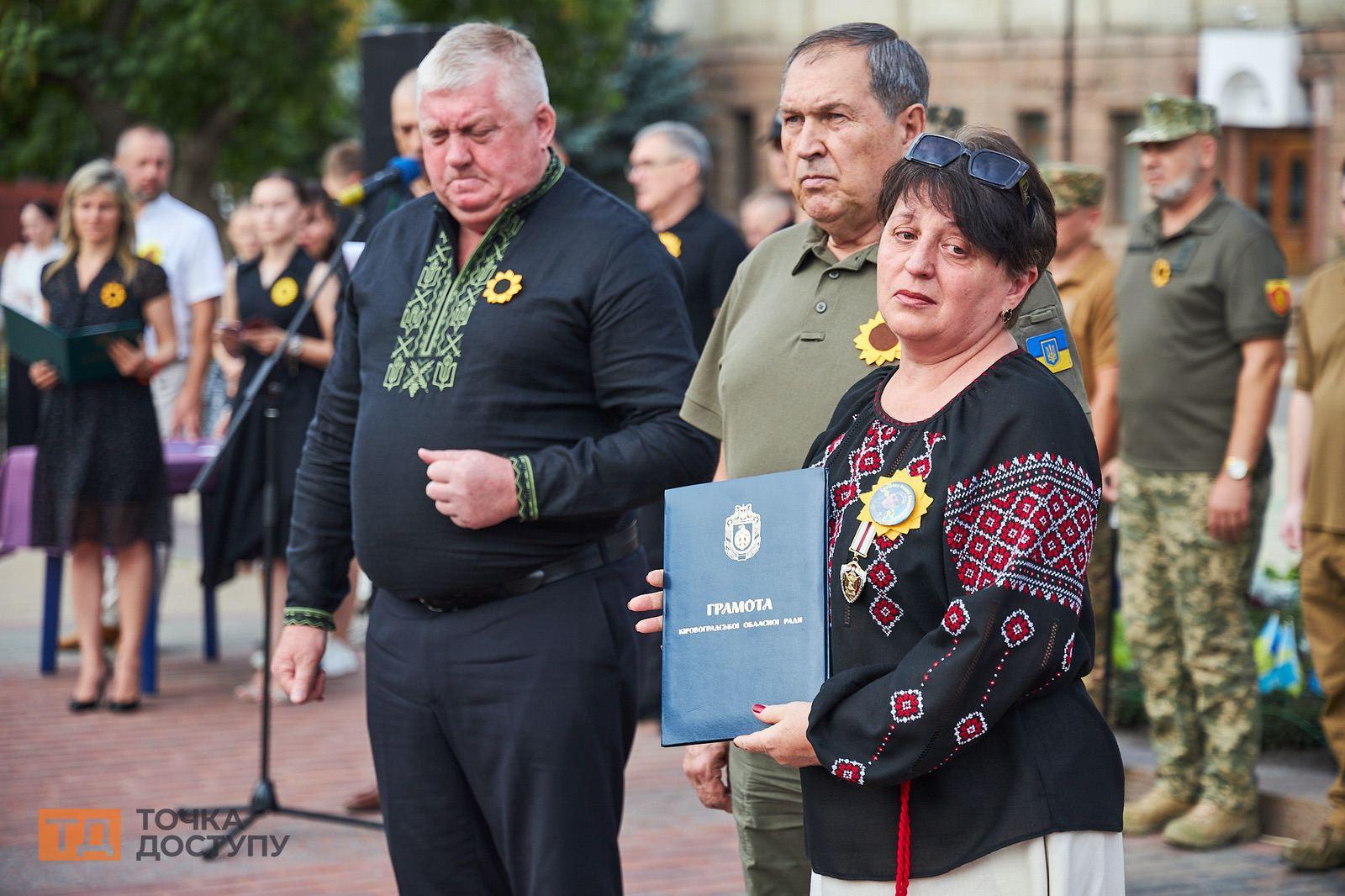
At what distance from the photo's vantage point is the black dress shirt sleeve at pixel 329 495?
154 inches

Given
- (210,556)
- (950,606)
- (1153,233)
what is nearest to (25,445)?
(210,556)

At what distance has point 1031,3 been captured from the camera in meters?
33.5

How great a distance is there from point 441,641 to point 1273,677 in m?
4.35

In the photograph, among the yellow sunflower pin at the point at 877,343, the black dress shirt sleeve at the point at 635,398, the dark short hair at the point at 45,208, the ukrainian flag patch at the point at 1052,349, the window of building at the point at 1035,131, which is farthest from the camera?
the window of building at the point at 1035,131

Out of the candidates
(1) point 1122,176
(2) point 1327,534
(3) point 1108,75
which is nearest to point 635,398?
(2) point 1327,534

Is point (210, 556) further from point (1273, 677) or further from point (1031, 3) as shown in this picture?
point (1031, 3)

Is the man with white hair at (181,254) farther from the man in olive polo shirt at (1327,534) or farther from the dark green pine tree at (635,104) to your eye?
the dark green pine tree at (635,104)

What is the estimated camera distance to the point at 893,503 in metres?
2.52

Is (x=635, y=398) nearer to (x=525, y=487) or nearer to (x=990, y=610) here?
(x=525, y=487)

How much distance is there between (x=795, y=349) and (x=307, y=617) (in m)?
1.33

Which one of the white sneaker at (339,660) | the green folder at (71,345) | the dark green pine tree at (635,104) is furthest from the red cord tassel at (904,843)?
the dark green pine tree at (635,104)

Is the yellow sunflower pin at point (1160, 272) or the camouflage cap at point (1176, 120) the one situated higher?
the camouflage cap at point (1176, 120)

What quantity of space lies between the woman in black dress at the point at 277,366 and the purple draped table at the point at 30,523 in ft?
0.65

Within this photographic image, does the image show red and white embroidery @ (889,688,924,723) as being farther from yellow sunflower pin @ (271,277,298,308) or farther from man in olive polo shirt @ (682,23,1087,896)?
yellow sunflower pin @ (271,277,298,308)
